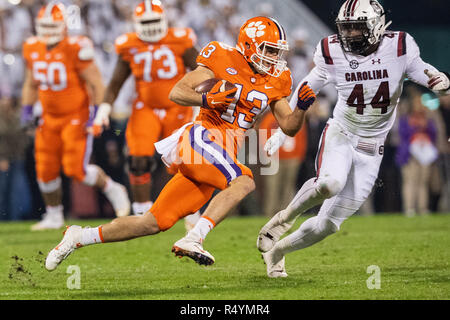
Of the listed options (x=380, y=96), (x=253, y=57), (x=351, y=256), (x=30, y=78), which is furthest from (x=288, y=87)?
(x=30, y=78)

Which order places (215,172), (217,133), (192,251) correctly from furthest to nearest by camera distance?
(217,133) < (215,172) < (192,251)

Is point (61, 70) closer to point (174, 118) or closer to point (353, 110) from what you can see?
point (174, 118)

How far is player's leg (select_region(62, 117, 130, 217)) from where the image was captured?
8102 mm

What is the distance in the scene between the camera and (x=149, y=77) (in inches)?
290

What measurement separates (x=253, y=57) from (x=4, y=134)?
5.52 meters

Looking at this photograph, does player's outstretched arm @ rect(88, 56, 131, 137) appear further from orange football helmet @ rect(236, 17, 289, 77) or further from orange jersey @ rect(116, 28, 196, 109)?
orange football helmet @ rect(236, 17, 289, 77)

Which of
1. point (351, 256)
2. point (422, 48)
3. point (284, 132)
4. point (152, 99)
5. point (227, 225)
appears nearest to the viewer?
point (284, 132)

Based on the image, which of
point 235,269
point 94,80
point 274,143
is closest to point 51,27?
point 94,80

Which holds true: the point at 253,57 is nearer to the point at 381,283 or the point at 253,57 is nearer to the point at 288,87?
the point at 288,87

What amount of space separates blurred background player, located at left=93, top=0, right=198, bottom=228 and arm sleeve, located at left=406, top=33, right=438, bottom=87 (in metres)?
2.66

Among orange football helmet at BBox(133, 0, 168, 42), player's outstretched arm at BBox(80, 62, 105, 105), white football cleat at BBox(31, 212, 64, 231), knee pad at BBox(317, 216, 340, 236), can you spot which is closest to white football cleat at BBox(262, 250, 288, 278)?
knee pad at BBox(317, 216, 340, 236)

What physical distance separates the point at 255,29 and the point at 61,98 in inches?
152
